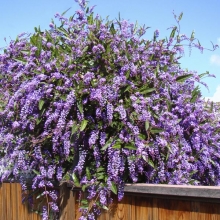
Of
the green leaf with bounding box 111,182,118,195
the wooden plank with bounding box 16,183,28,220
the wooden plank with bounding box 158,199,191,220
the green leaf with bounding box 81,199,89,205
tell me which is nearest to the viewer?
the wooden plank with bounding box 158,199,191,220

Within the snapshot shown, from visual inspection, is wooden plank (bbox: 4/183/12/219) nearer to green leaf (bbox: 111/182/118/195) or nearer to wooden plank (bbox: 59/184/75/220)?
wooden plank (bbox: 59/184/75/220)

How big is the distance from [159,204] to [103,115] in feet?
3.29

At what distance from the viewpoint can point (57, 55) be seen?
4.96m

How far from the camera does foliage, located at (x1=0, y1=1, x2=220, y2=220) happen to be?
4.47 meters

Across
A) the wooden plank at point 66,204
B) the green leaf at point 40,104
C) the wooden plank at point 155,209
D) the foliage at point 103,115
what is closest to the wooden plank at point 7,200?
the foliage at point 103,115

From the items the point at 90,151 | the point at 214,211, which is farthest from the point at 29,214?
the point at 214,211

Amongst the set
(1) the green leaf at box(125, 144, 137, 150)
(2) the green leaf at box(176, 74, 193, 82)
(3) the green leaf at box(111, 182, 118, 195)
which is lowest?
(3) the green leaf at box(111, 182, 118, 195)

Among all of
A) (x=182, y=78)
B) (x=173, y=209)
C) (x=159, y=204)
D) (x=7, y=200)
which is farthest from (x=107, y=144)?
(x=7, y=200)

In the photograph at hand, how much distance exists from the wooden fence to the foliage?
115 mm

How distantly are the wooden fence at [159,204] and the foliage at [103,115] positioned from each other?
11cm

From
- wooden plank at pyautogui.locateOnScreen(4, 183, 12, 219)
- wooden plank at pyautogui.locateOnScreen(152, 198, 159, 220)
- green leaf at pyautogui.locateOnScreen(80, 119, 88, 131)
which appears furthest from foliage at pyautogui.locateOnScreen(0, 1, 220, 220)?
wooden plank at pyautogui.locateOnScreen(4, 183, 12, 219)

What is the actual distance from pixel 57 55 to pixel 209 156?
6.41 ft

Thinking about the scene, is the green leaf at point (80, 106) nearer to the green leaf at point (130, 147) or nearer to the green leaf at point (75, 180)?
the green leaf at point (130, 147)

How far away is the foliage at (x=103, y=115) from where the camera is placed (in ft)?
14.7
